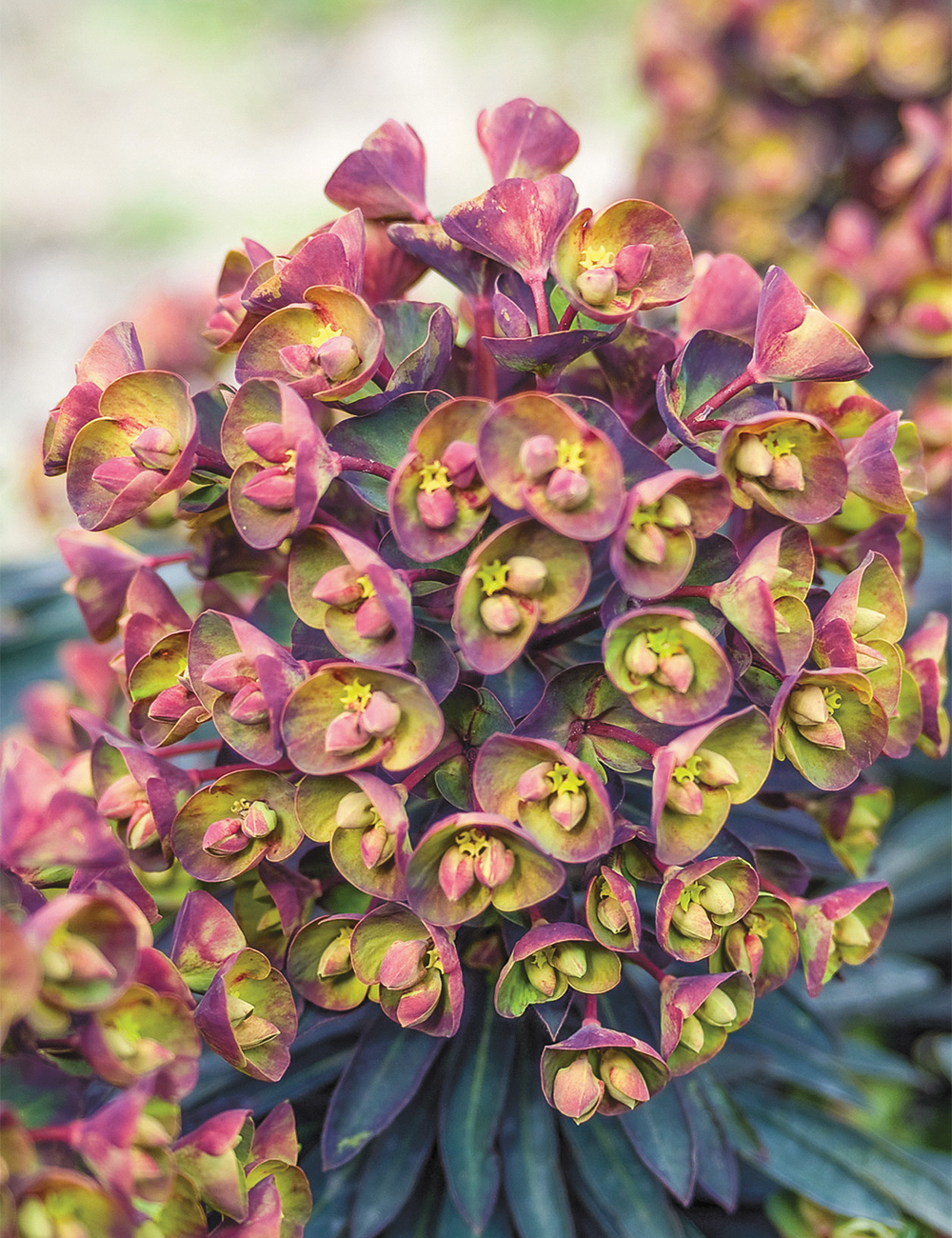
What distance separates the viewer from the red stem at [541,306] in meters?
0.88

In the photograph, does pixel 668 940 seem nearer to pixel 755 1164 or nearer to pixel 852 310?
pixel 755 1164

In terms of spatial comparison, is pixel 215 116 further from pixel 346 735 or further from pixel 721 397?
pixel 346 735

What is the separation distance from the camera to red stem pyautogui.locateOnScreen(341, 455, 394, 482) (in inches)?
34.1

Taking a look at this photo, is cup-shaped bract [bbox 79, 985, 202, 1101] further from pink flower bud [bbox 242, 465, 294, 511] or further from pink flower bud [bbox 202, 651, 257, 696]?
pink flower bud [bbox 242, 465, 294, 511]

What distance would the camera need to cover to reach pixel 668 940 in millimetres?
850

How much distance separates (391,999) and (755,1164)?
1.92 feet

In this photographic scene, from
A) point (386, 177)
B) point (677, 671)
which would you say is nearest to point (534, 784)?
point (677, 671)

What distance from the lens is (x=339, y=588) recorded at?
0.82 meters

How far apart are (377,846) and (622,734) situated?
8.2 inches

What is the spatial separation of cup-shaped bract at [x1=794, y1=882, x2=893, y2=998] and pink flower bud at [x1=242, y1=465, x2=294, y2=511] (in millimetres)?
556

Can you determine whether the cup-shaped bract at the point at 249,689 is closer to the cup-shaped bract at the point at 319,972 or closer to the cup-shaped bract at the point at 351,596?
the cup-shaped bract at the point at 351,596

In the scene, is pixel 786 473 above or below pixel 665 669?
above

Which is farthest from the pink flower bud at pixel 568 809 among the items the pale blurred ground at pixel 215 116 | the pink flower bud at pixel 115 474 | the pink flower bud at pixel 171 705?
the pale blurred ground at pixel 215 116

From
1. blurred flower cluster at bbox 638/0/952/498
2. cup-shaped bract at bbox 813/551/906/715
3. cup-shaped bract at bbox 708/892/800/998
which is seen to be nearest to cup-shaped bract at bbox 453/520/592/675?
cup-shaped bract at bbox 813/551/906/715
